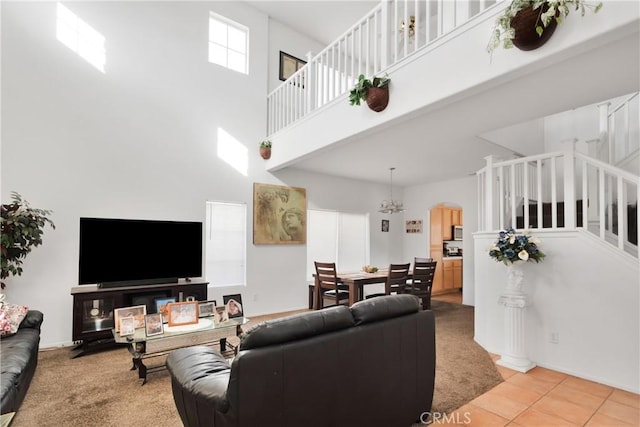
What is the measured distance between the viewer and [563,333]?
10.9ft

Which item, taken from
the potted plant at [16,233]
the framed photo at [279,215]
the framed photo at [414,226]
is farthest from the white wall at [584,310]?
the potted plant at [16,233]

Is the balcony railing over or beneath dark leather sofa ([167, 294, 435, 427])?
over

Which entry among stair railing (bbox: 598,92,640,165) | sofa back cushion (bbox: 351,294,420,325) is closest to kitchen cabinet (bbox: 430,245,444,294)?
stair railing (bbox: 598,92,640,165)

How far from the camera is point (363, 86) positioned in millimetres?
3555

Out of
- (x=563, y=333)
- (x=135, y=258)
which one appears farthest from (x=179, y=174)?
(x=563, y=333)

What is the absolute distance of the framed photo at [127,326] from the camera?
2.98 metres

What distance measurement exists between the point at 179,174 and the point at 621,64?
194 inches

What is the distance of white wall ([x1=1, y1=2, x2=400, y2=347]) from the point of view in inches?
156

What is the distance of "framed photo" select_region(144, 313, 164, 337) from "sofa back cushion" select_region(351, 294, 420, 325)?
1839 millimetres

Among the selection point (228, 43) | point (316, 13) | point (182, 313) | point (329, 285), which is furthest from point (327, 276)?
point (316, 13)

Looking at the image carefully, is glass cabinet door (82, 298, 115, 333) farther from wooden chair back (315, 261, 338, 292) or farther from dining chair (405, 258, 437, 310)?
dining chair (405, 258, 437, 310)

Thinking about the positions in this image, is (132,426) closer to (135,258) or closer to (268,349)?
(268,349)

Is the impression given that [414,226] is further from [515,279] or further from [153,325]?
[153,325]

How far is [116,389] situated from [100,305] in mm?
1415
